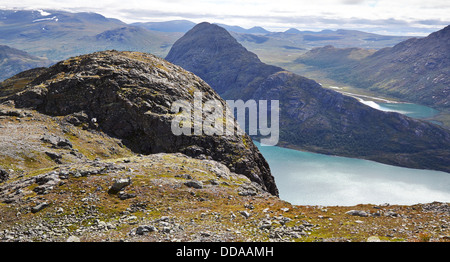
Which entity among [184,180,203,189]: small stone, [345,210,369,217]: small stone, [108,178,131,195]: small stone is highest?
[108,178,131,195]: small stone

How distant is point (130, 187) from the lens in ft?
153

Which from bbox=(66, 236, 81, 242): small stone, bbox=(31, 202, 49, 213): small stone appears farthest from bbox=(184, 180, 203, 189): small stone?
bbox=(66, 236, 81, 242): small stone

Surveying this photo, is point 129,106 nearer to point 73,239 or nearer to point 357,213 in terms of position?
point 73,239

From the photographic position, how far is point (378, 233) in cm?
3372

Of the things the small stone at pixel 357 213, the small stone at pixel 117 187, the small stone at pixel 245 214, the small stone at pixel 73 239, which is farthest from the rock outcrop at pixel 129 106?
the small stone at pixel 73 239

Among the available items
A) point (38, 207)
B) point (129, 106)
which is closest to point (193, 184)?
point (38, 207)

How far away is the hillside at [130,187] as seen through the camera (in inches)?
1341

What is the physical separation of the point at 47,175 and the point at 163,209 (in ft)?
61.4

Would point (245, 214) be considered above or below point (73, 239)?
below

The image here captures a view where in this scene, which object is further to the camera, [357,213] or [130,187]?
[130,187]

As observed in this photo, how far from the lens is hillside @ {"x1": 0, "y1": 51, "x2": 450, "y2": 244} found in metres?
34.1

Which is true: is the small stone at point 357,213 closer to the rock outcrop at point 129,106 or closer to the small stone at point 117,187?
the small stone at point 117,187

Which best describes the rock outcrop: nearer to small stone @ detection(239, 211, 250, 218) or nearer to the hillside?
the hillside

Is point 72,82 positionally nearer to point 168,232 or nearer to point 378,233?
point 168,232
